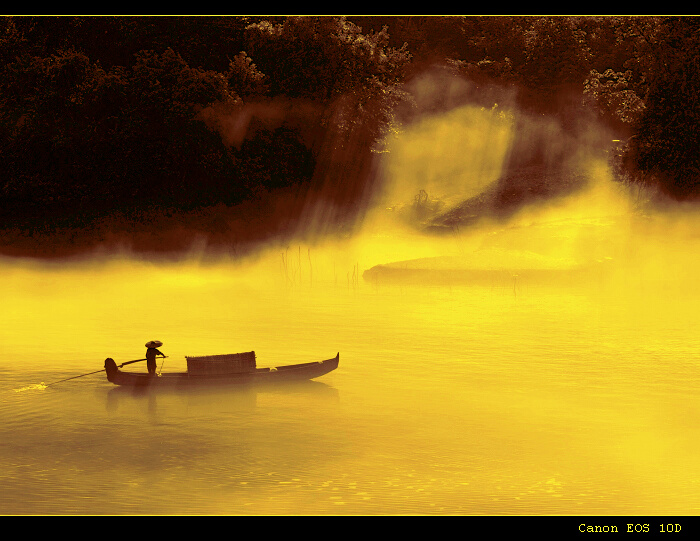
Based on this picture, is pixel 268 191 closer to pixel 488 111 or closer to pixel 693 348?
pixel 488 111

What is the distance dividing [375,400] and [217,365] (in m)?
4.15

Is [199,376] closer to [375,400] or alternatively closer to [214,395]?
[214,395]

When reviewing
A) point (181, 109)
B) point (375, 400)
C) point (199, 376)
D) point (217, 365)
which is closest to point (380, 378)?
point (375, 400)

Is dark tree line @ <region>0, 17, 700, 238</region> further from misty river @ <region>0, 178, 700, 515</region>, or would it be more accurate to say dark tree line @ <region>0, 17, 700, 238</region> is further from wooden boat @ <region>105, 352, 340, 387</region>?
wooden boat @ <region>105, 352, 340, 387</region>

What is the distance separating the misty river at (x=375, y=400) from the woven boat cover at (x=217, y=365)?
1.79 feet

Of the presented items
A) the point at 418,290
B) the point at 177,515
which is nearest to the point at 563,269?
the point at 418,290

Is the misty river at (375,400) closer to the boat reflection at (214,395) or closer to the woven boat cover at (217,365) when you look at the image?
the boat reflection at (214,395)

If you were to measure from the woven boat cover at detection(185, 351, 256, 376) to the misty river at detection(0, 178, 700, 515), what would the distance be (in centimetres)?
55

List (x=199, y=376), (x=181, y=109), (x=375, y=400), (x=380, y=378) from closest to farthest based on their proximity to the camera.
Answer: (x=199, y=376) → (x=375, y=400) → (x=380, y=378) → (x=181, y=109)

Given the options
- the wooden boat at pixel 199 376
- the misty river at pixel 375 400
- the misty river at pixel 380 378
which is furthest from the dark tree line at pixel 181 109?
the wooden boat at pixel 199 376

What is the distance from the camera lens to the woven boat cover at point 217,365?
24.3 meters

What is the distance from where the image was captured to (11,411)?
23.0 metres

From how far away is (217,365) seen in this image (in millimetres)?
24344

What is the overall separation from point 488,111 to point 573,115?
238 inches
